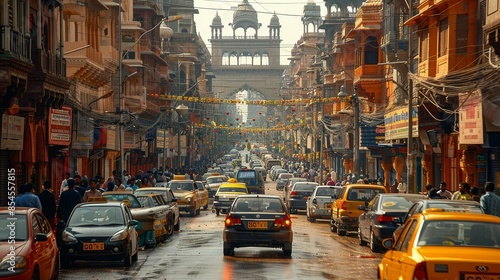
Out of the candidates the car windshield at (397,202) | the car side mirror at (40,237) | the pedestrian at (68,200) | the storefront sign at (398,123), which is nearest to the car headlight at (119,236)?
the pedestrian at (68,200)

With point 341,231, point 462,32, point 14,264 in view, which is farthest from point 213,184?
point 14,264

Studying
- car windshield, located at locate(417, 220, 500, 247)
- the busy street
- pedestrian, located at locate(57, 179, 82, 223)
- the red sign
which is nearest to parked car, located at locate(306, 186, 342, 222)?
the busy street

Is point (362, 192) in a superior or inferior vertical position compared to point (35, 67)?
inferior

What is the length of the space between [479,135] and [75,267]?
14.1 m

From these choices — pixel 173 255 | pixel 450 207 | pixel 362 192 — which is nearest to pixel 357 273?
pixel 450 207

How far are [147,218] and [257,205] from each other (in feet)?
12.6

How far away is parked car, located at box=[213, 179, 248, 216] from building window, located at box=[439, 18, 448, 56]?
1047cm

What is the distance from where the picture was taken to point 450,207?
1930cm

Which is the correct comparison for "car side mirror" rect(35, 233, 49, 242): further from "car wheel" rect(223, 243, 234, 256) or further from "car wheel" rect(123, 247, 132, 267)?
"car wheel" rect(223, 243, 234, 256)

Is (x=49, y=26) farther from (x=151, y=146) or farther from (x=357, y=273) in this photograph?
(x=151, y=146)

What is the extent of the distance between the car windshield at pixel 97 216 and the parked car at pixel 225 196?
2202 centimetres

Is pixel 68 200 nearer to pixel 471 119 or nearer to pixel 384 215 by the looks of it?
pixel 384 215

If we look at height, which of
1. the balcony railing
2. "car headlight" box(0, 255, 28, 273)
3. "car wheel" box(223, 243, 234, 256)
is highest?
the balcony railing

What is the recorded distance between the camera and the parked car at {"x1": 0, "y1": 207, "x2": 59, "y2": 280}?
15.3 meters
